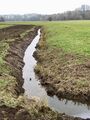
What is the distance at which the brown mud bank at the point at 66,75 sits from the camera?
663 inches

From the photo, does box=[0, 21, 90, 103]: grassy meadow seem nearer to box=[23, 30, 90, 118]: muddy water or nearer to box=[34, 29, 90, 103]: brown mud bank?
box=[34, 29, 90, 103]: brown mud bank

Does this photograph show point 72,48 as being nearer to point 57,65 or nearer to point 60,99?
point 57,65

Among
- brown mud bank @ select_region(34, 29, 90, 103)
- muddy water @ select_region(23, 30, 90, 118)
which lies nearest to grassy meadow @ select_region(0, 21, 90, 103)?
brown mud bank @ select_region(34, 29, 90, 103)

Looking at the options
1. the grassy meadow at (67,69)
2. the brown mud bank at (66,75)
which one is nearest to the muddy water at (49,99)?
the brown mud bank at (66,75)

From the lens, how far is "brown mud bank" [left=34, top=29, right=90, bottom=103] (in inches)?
663

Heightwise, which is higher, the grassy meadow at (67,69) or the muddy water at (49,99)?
the grassy meadow at (67,69)

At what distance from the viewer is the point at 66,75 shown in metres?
19.7

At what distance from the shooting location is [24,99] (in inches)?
569

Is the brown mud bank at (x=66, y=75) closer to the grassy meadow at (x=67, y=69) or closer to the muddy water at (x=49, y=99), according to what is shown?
the grassy meadow at (x=67, y=69)

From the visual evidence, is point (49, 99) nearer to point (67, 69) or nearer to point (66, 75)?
point (66, 75)

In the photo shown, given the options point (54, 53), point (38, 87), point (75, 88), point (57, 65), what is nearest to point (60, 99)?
point (75, 88)

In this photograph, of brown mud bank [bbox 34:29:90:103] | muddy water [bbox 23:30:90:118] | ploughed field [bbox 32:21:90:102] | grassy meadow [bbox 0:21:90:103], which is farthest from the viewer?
grassy meadow [bbox 0:21:90:103]

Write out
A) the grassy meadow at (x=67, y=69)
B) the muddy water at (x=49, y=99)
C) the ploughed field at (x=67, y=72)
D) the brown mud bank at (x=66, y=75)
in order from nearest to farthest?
1. the muddy water at (x=49, y=99)
2. the brown mud bank at (x=66, y=75)
3. the ploughed field at (x=67, y=72)
4. the grassy meadow at (x=67, y=69)

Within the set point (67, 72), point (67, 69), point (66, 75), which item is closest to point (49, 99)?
point (66, 75)
